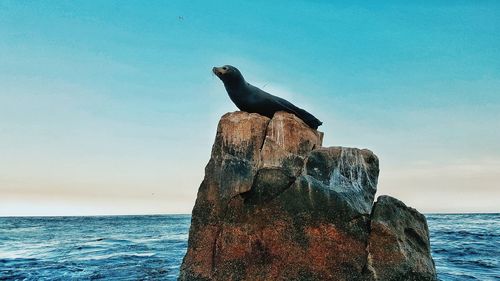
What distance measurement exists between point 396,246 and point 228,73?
4.70 metres

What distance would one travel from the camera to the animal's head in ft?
33.0

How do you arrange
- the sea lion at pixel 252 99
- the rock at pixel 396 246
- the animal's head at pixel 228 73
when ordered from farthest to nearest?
the animal's head at pixel 228 73, the sea lion at pixel 252 99, the rock at pixel 396 246

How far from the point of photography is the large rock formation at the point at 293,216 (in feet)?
26.0

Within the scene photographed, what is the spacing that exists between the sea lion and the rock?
2363 millimetres

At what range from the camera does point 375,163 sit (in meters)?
9.10

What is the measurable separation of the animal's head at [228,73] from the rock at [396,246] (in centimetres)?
378

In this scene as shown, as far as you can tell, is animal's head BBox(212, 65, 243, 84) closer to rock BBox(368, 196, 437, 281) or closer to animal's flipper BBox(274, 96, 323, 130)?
animal's flipper BBox(274, 96, 323, 130)

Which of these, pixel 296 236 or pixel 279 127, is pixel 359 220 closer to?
pixel 296 236

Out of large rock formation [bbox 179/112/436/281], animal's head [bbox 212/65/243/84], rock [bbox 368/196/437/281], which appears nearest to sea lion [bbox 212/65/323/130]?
animal's head [bbox 212/65/243/84]

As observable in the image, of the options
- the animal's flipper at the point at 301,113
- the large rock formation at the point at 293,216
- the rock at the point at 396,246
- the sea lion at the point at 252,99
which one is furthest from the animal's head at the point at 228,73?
the rock at the point at 396,246

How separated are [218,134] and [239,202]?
1449 millimetres

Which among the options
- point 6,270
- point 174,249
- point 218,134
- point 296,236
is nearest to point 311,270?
point 296,236

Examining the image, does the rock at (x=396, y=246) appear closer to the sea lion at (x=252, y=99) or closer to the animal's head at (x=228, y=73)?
the sea lion at (x=252, y=99)

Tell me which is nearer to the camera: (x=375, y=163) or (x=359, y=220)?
(x=359, y=220)
